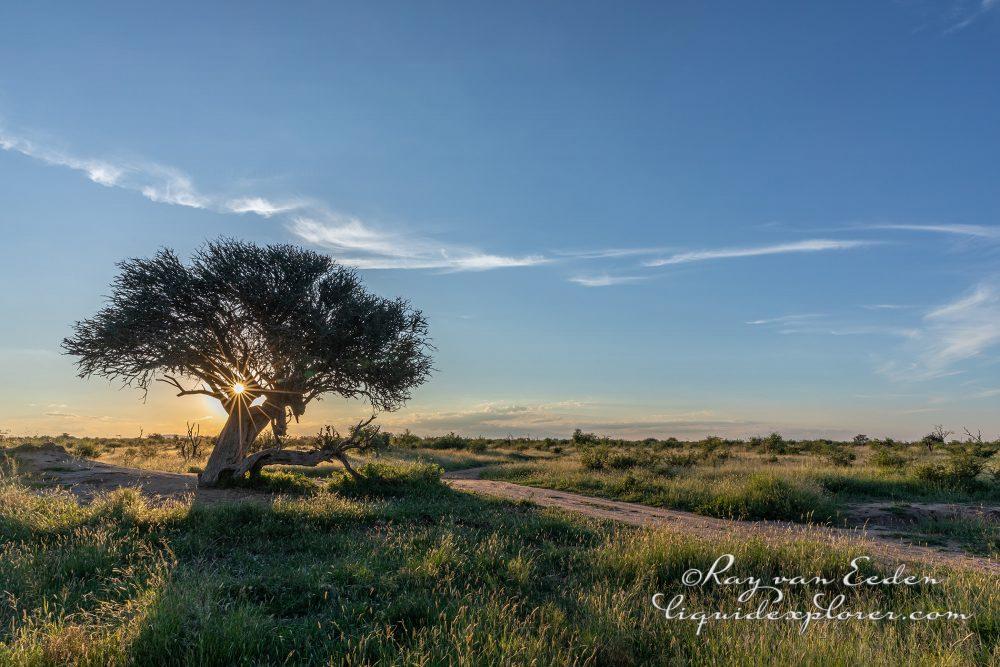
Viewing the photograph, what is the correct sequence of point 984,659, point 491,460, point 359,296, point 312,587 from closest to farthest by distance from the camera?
1. point 984,659
2. point 312,587
3. point 359,296
4. point 491,460

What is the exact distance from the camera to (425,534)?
10.1 meters

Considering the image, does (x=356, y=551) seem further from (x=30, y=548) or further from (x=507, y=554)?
(x=30, y=548)

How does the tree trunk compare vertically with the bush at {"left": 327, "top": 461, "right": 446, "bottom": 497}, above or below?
above

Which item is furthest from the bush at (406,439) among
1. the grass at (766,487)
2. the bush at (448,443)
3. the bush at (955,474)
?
the bush at (955,474)

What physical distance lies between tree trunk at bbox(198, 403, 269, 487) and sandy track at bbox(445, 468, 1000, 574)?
325 inches

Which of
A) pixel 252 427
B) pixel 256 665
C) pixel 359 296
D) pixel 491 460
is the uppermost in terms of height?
pixel 359 296

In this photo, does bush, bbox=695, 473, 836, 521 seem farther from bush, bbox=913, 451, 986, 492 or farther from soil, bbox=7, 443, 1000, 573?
bush, bbox=913, 451, 986, 492

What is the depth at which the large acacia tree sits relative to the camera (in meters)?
18.8

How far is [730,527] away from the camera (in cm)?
1388

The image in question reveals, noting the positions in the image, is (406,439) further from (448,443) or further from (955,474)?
(955,474)

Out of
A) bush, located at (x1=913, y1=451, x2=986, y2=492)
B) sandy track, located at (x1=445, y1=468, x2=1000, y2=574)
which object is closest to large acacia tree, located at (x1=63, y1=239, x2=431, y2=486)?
sandy track, located at (x1=445, y1=468, x2=1000, y2=574)

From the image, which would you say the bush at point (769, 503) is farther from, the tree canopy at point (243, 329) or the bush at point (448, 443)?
the bush at point (448, 443)

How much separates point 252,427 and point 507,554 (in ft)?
45.3

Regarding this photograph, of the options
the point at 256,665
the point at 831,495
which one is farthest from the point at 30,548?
the point at 831,495
